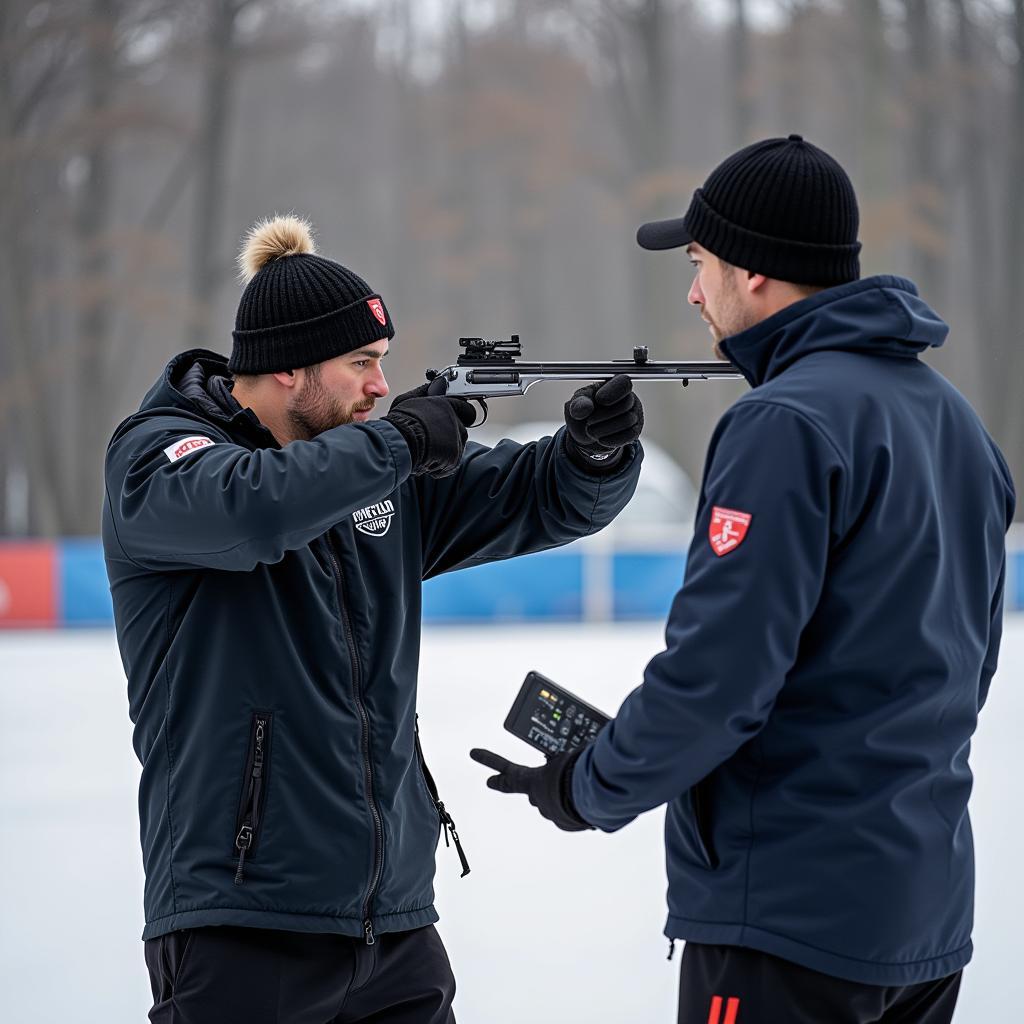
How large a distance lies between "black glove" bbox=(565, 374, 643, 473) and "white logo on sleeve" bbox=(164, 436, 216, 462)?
57 centimetres

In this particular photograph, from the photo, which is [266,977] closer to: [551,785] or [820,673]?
[551,785]

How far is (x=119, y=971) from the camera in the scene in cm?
316

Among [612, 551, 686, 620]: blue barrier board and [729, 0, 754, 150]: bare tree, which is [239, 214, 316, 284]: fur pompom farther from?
[729, 0, 754, 150]: bare tree

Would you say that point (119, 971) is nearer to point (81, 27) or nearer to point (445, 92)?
point (81, 27)

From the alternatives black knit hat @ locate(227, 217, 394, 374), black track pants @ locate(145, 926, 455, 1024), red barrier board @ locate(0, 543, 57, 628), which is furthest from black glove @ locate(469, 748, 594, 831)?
red barrier board @ locate(0, 543, 57, 628)

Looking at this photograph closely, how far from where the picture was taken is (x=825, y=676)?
4.57 ft

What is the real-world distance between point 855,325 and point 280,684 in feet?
2.89

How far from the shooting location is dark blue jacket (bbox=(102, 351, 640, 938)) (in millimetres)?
1702

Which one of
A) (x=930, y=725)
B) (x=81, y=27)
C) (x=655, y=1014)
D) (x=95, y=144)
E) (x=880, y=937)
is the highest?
(x=81, y=27)

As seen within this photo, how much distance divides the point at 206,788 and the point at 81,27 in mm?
13237

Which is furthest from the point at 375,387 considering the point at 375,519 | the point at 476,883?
the point at 476,883

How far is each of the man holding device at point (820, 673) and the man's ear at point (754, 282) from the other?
0.02 m

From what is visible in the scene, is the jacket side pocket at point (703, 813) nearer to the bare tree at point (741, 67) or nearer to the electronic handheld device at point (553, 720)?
the electronic handheld device at point (553, 720)

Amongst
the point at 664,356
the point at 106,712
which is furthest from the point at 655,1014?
the point at 664,356
